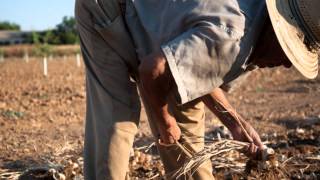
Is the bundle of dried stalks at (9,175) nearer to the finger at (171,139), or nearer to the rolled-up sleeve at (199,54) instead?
the finger at (171,139)

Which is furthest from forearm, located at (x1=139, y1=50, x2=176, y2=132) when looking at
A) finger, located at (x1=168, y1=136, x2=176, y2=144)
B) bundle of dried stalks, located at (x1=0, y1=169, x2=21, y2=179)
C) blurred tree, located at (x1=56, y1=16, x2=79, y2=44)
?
blurred tree, located at (x1=56, y1=16, x2=79, y2=44)

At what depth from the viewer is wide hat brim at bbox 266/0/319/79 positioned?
2168mm

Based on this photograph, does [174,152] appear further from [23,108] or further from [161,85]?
[23,108]

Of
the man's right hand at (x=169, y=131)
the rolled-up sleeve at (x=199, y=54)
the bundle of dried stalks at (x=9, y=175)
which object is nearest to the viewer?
the rolled-up sleeve at (x=199, y=54)

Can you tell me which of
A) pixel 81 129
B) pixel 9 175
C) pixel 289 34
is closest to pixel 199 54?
pixel 289 34

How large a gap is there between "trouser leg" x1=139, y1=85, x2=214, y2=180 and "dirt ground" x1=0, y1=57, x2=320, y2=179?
0.48 m

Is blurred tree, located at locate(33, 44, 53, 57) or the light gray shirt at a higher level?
the light gray shirt

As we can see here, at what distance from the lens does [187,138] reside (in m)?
2.86

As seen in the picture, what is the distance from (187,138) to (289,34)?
0.91 m

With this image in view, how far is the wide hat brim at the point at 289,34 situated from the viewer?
2.17m

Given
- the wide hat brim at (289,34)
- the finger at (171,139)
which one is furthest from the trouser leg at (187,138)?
the wide hat brim at (289,34)

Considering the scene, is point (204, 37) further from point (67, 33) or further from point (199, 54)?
point (67, 33)

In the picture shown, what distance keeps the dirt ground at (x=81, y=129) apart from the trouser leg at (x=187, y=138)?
0.48 metres

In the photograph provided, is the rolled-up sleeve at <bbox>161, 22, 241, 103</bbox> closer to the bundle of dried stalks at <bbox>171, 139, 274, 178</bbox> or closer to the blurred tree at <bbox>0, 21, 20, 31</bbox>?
the bundle of dried stalks at <bbox>171, 139, 274, 178</bbox>
